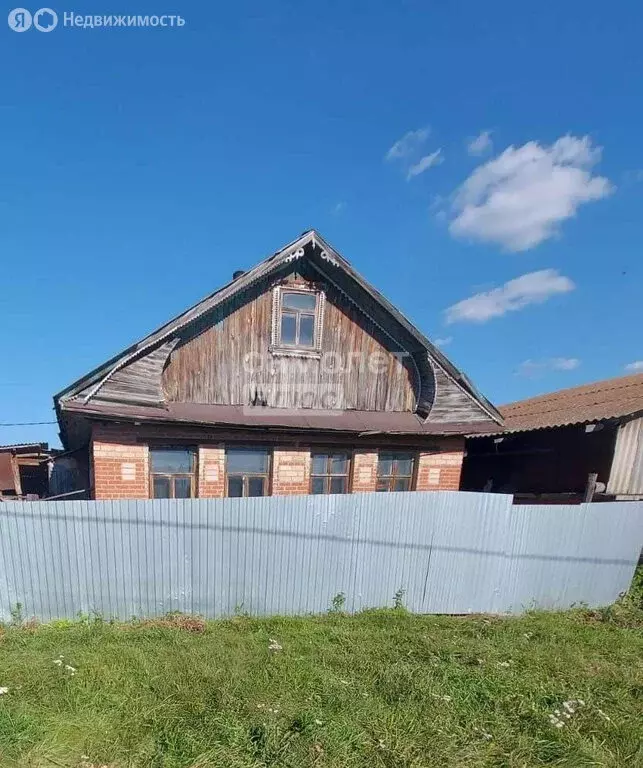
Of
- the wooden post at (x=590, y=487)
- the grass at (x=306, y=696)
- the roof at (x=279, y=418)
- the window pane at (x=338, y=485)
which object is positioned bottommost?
the grass at (x=306, y=696)

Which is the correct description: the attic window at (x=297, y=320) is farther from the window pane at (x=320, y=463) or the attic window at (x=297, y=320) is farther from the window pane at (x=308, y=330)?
the window pane at (x=320, y=463)

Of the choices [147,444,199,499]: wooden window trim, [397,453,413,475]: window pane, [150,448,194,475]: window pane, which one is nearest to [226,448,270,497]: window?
[147,444,199,499]: wooden window trim

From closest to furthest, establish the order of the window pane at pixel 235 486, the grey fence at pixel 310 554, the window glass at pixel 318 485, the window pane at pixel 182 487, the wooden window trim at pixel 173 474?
the grey fence at pixel 310 554
the wooden window trim at pixel 173 474
the window pane at pixel 182 487
the window pane at pixel 235 486
the window glass at pixel 318 485

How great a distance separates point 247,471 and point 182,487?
3.82 ft

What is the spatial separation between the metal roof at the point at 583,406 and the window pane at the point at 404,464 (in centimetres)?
185

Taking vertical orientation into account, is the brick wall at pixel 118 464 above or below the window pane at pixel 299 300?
below

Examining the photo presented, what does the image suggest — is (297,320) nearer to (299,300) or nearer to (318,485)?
(299,300)

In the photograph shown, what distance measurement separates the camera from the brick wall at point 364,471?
8.53 m

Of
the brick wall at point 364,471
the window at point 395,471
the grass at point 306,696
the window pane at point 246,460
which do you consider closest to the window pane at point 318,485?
the brick wall at point 364,471

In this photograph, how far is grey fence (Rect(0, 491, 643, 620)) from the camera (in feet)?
17.4

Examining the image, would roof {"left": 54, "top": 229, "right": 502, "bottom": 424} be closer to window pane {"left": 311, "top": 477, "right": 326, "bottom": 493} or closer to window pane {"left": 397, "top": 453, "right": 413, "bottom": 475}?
window pane {"left": 397, "top": 453, "right": 413, "bottom": 475}

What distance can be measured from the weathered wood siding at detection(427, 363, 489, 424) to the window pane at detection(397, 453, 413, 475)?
3.20ft

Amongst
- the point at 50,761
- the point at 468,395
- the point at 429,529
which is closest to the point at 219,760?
the point at 50,761

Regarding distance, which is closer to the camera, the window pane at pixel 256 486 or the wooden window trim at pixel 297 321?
the window pane at pixel 256 486
